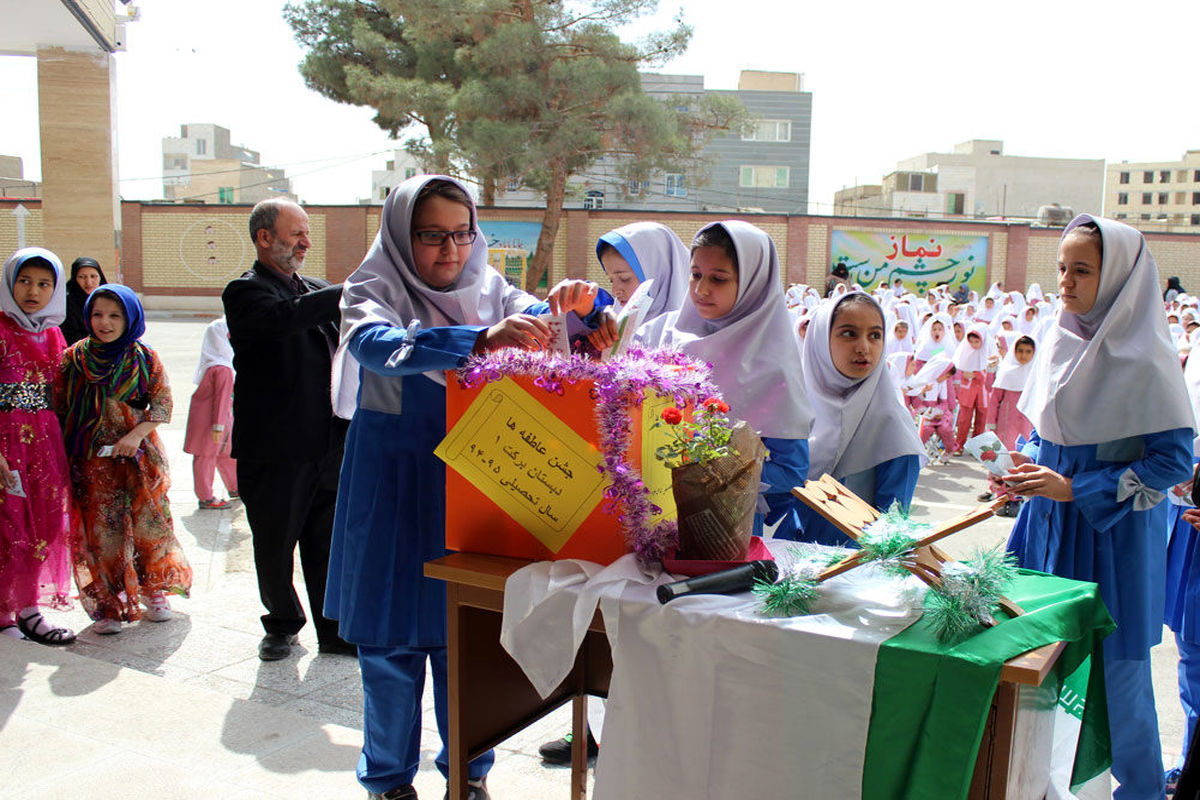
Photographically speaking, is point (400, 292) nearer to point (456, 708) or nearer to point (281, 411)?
point (456, 708)

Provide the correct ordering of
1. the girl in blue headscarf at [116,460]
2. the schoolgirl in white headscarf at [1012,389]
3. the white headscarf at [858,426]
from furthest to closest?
the schoolgirl in white headscarf at [1012,389] < the girl in blue headscarf at [116,460] < the white headscarf at [858,426]

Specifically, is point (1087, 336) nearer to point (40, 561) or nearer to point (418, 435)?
point (418, 435)

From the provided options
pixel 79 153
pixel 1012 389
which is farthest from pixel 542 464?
pixel 79 153

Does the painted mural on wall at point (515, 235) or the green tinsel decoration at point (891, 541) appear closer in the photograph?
the green tinsel decoration at point (891, 541)

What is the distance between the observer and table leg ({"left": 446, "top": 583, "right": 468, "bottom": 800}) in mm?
1999

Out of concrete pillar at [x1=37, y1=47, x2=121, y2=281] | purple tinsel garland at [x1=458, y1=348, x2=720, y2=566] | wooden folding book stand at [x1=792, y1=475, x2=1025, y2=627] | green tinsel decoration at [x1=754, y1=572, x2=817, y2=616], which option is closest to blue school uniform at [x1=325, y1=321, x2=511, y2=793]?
purple tinsel garland at [x1=458, y1=348, x2=720, y2=566]

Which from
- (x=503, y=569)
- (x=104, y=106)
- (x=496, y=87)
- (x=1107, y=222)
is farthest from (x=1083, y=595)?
(x=496, y=87)

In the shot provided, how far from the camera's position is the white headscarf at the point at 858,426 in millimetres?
2646

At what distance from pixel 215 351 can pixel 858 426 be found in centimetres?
466

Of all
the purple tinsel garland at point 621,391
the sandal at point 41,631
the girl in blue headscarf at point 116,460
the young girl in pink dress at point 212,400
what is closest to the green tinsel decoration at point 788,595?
the purple tinsel garland at point 621,391

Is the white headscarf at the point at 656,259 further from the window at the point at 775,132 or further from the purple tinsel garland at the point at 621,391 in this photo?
the window at the point at 775,132

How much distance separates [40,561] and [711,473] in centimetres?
343

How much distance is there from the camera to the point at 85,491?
13.4ft

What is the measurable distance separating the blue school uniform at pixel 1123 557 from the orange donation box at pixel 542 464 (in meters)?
1.26
